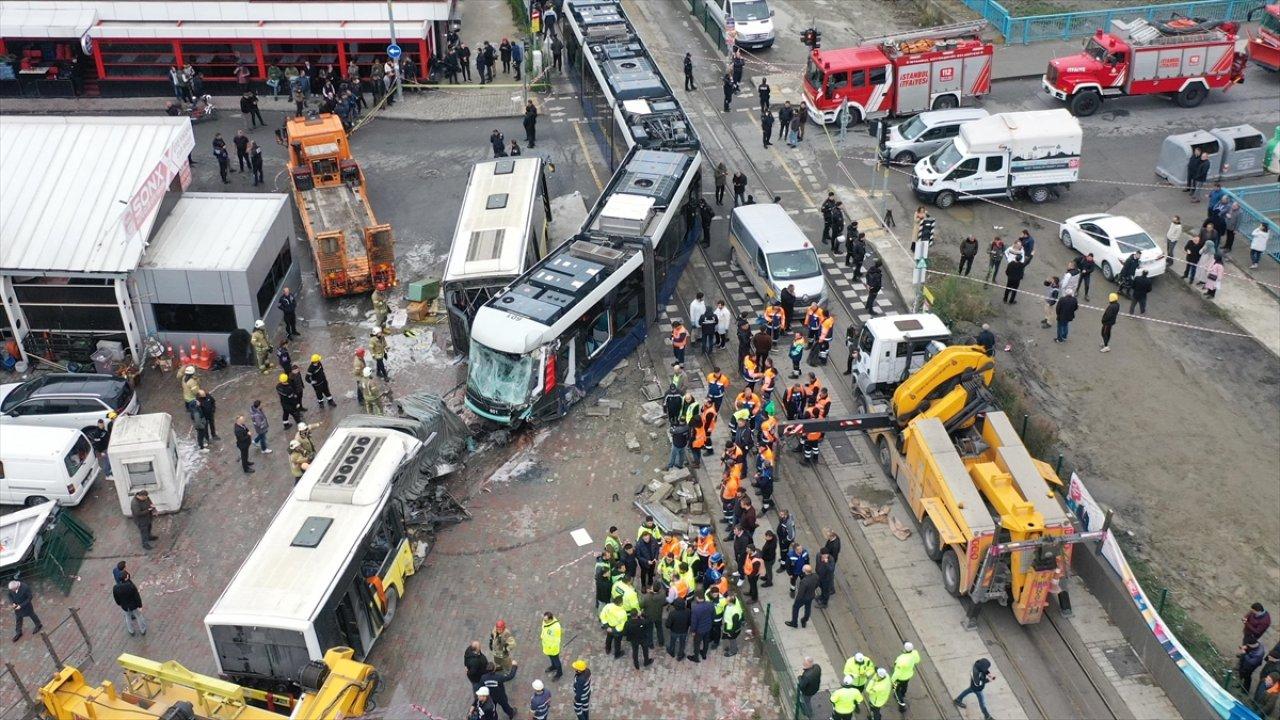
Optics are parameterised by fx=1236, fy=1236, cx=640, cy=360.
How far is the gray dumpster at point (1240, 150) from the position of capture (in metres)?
37.3

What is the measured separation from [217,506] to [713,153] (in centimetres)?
2136

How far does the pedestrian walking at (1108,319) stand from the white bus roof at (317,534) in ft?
55.0

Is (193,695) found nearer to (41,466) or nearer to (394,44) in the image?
(41,466)

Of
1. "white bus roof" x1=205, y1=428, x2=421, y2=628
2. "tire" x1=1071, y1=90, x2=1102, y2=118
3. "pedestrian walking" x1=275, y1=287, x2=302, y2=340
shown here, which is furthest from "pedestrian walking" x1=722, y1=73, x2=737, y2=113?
"white bus roof" x1=205, y1=428, x2=421, y2=628

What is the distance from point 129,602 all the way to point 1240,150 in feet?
108

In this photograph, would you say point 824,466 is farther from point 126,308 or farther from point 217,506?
point 126,308

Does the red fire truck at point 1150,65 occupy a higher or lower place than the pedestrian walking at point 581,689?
higher

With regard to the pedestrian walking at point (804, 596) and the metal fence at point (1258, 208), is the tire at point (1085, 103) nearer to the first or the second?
the metal fence at point (1258, 208)

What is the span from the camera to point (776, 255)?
31750 millimetres

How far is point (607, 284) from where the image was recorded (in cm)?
2803

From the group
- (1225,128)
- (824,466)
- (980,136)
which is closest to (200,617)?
(824,466)

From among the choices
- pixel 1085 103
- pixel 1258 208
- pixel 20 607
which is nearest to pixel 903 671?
pixel 20 607

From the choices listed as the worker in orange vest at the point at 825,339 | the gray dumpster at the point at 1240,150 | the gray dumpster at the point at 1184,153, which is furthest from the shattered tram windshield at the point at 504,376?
the gray dumpster at the point at 1240,150

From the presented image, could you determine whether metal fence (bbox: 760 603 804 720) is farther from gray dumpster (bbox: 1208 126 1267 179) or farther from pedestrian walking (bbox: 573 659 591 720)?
gray dumpster (bbox: 1208 126 1267 179)
